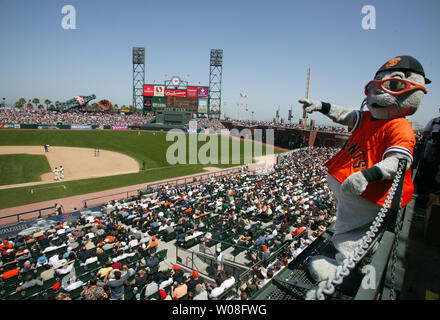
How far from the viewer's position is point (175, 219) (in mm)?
11992

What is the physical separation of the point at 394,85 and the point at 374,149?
0.85 m

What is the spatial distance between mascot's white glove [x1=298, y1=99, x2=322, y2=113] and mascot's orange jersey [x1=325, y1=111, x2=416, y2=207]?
584 mm

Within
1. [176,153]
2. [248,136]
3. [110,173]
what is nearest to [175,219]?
[110,173]

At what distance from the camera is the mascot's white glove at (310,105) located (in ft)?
12.7

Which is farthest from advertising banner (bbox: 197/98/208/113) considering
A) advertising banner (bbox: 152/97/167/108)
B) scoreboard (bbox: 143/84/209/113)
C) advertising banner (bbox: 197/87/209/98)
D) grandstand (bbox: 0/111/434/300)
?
grandstand (bbox: 0/111/434/300)

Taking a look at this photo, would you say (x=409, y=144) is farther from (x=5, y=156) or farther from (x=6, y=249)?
(x=5, y=156)

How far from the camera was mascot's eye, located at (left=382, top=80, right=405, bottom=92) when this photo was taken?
10.3ft

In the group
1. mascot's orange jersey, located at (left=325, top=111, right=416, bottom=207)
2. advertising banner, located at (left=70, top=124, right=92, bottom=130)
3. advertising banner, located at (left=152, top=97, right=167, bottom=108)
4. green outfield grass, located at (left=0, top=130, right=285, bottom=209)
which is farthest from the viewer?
advertising banner, located at (left=152, top=97, right=167, bottom=108)

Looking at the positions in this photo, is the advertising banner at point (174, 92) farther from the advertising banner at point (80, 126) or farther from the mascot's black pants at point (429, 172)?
the mascot's black pants at point (429, 172)

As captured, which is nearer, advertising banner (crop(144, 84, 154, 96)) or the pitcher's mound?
the pitcher's mound

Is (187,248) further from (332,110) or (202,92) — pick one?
(202,92)

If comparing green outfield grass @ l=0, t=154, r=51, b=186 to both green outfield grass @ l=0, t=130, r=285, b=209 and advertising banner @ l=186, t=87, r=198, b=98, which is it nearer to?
green outfield grass @ l=0, t=130, r=285, b=209

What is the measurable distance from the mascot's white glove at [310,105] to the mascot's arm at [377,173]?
1.37 meters

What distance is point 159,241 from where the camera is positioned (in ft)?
34.6
